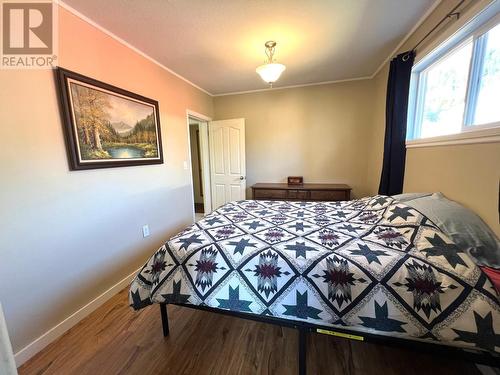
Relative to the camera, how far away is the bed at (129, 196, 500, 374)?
3.05 feet

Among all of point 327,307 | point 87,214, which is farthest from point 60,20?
point 327,307

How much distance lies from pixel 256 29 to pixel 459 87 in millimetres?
1739

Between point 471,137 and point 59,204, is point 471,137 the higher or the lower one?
the higher one

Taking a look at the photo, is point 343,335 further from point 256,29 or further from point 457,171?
point 256,29

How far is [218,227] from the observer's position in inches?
64.2

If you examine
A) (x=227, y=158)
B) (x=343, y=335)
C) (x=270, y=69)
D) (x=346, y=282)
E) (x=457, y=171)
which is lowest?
(x=343, y=335)

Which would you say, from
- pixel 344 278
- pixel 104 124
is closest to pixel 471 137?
pixel 344 278

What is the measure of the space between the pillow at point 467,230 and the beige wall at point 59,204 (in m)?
2.58

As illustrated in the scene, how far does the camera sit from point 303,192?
128 inches

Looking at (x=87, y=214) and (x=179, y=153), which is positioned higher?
(x=179, y=153)

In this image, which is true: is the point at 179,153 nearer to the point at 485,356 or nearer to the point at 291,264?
the point at 291,264

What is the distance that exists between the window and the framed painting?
111 inches

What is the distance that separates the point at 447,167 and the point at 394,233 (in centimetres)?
77
